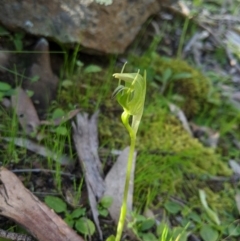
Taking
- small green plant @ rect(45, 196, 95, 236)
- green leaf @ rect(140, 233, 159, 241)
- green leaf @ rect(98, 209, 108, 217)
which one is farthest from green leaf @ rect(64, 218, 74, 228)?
green leaf @ rect(140, 233, 159, 241)

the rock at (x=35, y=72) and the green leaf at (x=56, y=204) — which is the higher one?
the rock at (x=35, y=72)

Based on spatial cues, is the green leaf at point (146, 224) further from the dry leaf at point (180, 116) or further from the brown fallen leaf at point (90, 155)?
the dry leaf at point (180, 116)

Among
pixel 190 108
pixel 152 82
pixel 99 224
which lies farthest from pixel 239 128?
pixel 99 224

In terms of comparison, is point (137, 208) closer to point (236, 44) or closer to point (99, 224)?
point (99, 224)

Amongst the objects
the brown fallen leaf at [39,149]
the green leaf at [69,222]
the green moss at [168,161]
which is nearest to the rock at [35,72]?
the brown fallen leaf at [39,149]

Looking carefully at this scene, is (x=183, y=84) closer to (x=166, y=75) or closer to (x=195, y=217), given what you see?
(x=166, y=75)

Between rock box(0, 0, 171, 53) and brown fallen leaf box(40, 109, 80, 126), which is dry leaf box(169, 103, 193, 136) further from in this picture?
brown fallen leaf box(40, 109, 80, 126)

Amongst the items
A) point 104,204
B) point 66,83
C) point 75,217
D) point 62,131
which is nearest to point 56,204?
point 75,217
